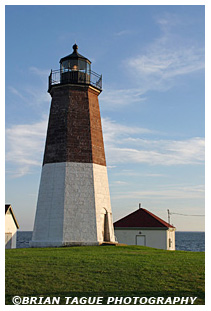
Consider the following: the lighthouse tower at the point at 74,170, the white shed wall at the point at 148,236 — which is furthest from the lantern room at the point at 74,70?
the white shed wall at the point at 148,236

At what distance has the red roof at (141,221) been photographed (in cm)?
3866

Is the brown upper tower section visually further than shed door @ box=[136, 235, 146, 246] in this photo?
No

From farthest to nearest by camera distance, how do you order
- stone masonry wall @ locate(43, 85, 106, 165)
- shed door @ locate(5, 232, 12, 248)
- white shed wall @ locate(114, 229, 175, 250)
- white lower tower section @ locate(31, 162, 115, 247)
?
shed door @ locate(5, 232, 12, 248) < white shed wall @ locate(114, 229, 175, 250) < stone masonry wall @ locate(43, 85, 106, 165) < white lower tower section @ locate(31, 162, 115, 247)

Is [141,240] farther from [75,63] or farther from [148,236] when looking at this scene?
[75,63]

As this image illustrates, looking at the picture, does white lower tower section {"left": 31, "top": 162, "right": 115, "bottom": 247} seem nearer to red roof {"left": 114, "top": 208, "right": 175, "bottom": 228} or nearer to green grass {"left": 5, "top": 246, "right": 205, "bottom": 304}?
green grass {"left": 5, "top": 246, "right": 205, "bottom": 304}

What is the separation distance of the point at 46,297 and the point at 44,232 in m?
14.5

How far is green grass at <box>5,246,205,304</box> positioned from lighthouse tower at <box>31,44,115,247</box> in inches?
318

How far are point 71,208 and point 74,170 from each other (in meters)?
2.90

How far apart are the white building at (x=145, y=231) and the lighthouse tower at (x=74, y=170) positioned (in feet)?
34.5

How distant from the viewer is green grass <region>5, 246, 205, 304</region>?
13175 mm

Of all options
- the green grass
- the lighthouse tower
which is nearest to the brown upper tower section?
the lighthouse tower

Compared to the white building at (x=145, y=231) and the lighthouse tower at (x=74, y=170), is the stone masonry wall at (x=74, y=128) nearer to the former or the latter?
the lighthouse tower at (x=74, y=170)

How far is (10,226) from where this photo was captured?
3956cm

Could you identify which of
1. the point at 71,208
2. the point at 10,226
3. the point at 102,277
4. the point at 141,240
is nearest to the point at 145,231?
the point at 141,240
